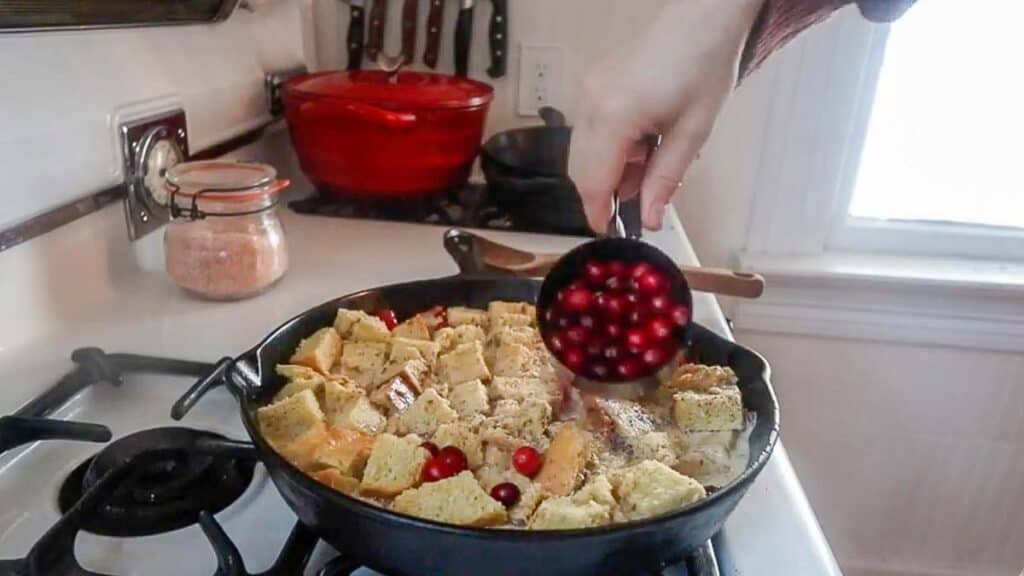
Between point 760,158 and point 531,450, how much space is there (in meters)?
0.92

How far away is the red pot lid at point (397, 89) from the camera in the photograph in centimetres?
107

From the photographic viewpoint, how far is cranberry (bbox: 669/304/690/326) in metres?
0.66

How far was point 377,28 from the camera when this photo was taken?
1.32 metres

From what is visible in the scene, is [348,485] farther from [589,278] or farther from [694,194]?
[694,194]

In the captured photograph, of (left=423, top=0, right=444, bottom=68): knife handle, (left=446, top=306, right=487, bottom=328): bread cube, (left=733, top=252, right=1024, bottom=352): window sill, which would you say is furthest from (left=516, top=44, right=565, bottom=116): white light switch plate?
(left=446, top=306, right=487, bottom=328): bread cube

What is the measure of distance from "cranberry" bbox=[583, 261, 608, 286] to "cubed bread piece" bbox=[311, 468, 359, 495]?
0.26 meters

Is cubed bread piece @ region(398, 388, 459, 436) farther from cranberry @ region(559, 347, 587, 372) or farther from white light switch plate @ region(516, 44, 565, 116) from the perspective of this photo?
white light switch plate @ region(516, 44, 565, 116)

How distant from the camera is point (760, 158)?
4.33 feet

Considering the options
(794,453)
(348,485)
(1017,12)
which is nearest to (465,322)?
(348,485)

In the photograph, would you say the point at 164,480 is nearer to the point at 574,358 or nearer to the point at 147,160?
the point at 574,358

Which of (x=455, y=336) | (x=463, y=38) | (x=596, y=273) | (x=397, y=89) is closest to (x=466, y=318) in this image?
(x=455, y=336)

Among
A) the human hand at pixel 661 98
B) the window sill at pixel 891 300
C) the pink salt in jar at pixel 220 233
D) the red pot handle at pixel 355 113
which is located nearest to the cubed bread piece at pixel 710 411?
the human hand at pixel 661 98

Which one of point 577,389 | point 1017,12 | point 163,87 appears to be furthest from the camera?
point 1017,12

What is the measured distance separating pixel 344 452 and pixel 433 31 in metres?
0.93
